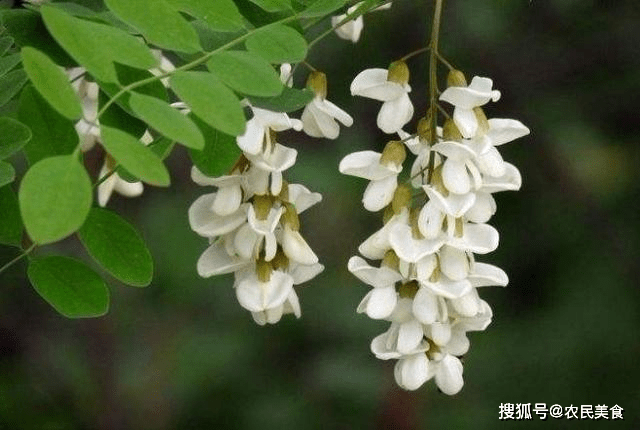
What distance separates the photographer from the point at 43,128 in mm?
893

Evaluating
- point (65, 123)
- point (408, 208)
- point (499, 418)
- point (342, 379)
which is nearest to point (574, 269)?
point (499, 418)

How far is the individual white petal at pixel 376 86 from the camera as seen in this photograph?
1.06 metres

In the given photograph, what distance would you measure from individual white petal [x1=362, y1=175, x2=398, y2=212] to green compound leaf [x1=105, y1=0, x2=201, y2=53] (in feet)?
0.63

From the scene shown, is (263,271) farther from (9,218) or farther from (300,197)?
(9,218)

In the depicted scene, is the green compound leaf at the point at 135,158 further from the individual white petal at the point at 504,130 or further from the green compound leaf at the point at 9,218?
the individual white petal at the point at 504,130

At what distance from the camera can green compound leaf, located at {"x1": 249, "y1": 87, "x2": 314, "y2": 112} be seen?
979 mm

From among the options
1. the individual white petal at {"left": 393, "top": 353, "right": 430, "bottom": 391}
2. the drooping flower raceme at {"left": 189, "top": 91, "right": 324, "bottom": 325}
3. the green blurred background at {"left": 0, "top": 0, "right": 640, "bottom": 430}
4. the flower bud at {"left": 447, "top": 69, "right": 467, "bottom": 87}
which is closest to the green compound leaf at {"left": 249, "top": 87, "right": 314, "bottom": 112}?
the drooping flower raceme at {"left": 189, "top": 91, "right": 324, "bottom": 325}

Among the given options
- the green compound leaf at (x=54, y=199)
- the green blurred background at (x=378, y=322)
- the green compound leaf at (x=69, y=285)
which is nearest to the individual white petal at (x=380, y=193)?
the green compound leaf at (x=69, y=285)

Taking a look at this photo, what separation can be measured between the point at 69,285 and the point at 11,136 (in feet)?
0.40

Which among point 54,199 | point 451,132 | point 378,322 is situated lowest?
point 54,199

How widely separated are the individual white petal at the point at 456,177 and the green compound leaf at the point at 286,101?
0.36 ft

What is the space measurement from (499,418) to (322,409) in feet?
1.07

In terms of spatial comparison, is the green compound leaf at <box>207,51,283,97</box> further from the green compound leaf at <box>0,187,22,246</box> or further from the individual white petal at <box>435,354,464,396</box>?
the individual white petal at <box>435,354,464,396</box>

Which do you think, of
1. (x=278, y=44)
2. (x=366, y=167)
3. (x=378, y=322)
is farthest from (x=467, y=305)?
(x=378, y=322)
